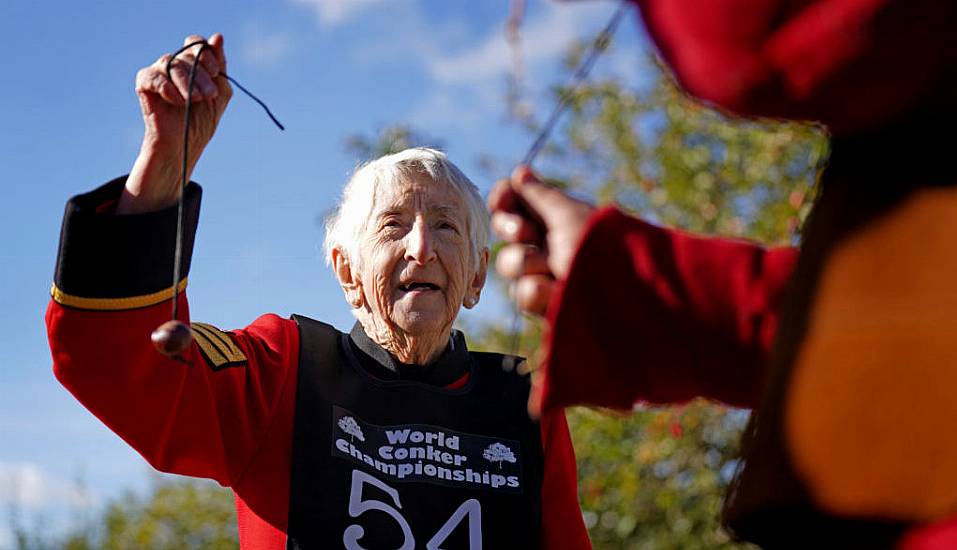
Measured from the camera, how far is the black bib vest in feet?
7.53

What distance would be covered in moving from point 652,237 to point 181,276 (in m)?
1.03

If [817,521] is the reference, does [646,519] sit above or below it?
below

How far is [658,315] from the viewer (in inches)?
48.4

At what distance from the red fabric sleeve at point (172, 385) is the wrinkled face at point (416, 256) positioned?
0.23 m

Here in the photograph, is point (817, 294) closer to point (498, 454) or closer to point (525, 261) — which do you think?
point (525, 261)

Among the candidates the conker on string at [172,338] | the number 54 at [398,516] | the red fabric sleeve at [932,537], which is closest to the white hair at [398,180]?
the number 54 at [398,516]

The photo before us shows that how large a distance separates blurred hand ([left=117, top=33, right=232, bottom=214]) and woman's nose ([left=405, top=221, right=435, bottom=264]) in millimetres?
780

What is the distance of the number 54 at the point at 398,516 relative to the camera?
227 cm

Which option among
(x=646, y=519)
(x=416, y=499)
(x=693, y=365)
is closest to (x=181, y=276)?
(x=416, y=499)

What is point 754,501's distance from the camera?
3.73 feet

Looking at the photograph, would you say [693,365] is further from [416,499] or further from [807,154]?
[807,154]

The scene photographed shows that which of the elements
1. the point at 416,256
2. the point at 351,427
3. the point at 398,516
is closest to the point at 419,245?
the point at 416,256

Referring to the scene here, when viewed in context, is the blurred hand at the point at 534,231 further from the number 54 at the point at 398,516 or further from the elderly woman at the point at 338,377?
the number 54 at the point at 398,516

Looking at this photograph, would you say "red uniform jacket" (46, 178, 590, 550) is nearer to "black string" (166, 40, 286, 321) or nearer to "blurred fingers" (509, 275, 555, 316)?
"black string" (166, 40, 286, 321)
